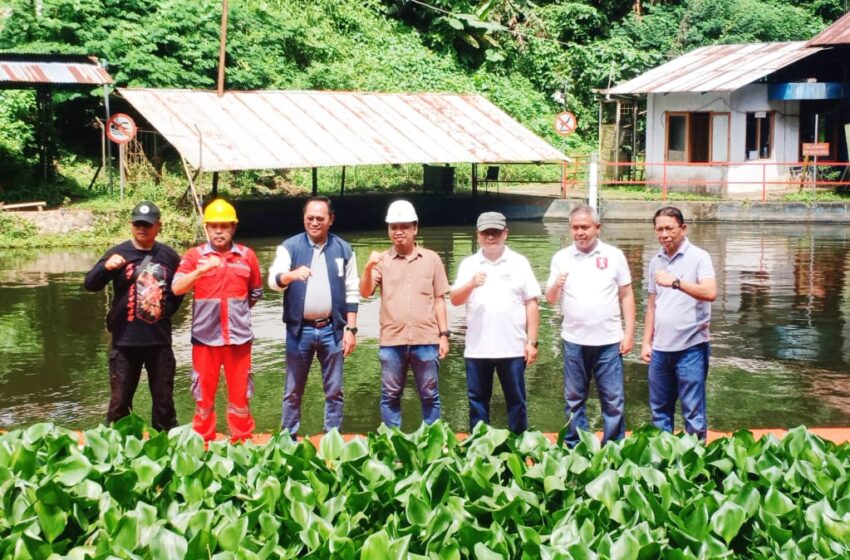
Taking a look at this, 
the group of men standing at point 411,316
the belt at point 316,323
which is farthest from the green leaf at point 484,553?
the belt at point 316,323

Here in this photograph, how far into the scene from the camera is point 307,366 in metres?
7.09

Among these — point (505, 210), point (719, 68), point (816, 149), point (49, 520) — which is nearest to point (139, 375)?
point (49, 520)

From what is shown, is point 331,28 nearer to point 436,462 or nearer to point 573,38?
point 573,38

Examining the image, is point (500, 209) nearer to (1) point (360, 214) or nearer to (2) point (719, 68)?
(1) point (360, 214)

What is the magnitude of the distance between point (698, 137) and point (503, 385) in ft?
83.9

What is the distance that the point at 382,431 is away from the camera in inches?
200

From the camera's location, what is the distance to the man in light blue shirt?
677cm

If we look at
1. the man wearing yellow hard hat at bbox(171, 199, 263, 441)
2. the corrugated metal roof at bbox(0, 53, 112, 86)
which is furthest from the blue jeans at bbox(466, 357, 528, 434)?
the corrugated metal roof at bbox(0, 53, 112, 86)

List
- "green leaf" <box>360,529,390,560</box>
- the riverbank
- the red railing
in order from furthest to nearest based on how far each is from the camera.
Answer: the red railing
the riverbank
"green leaf" <box>360,529,390,560</box>

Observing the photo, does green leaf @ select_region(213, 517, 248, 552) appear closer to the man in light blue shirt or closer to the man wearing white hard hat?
the man wearing white hard hat

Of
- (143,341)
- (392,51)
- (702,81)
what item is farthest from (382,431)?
(392,51)

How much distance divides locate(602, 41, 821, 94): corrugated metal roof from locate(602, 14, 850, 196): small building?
0.16 ft

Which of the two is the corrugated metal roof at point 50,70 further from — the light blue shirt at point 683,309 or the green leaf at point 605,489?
the green leaf at point 605,489

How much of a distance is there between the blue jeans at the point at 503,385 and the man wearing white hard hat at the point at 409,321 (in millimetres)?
233
